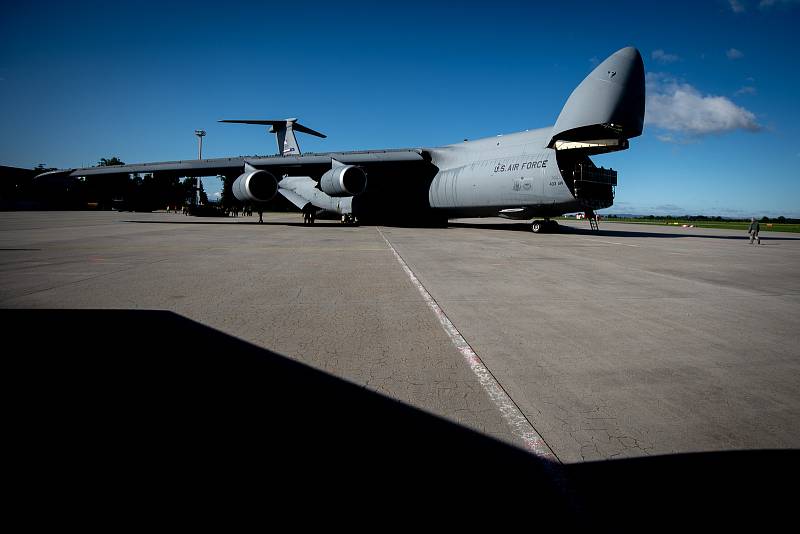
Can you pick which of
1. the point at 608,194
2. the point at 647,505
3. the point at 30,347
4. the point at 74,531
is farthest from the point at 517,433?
the point at 608,194

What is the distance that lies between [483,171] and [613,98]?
5734 mm

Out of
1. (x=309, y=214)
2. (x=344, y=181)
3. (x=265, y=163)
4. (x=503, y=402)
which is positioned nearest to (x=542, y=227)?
(x=344, y=181)

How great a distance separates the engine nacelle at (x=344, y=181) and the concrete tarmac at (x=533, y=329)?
11155mm

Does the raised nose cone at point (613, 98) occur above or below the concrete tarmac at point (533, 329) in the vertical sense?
above

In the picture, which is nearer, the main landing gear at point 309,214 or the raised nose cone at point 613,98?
the raised nose cone at point 613,98

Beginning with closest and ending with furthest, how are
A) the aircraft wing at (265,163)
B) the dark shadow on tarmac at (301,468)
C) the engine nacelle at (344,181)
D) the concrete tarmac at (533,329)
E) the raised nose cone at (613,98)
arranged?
the dark shadow on tarmac at (301,468), the concrete tarmac at (533,329), the raised nose cone at (613,98), the engine nacelle at (344,181), the aircraft wing at (265,163)

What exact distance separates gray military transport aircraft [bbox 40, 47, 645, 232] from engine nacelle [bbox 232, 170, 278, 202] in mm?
50

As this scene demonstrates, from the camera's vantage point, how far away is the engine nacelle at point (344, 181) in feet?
62.5

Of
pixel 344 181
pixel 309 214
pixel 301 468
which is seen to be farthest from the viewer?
pixel 309 214

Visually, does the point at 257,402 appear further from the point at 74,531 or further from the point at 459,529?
the point at 459,529

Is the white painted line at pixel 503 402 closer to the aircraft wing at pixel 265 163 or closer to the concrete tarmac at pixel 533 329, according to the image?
the concrete tarmac at pixel 533 329

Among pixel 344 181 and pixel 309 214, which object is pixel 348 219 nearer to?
pixel 309 214

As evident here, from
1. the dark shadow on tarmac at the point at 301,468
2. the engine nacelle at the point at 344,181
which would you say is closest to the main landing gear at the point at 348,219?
the engine nacelle at the point at 344,181

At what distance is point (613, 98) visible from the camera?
13.6 meters
